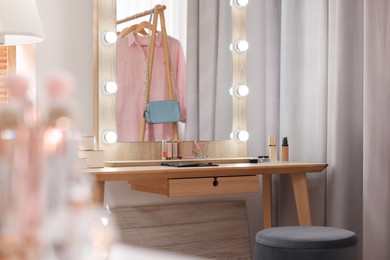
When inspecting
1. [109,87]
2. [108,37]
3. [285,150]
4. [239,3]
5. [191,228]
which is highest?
[239,3]

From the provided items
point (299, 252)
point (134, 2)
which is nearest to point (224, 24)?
point (134, 2)

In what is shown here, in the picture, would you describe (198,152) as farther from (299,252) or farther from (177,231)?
(299,252)

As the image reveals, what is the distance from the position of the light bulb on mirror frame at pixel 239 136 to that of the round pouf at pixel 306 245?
93 centimetres

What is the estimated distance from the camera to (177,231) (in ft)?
9.84

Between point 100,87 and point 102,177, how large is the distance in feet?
1.74

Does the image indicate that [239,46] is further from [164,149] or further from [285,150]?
[164,149]

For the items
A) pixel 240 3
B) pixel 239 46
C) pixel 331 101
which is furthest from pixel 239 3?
pixel 331 101

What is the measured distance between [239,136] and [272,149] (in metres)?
0.19

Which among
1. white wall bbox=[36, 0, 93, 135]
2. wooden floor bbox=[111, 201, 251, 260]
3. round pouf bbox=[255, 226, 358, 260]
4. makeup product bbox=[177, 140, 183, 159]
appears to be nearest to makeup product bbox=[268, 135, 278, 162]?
wooden floor bbox=[111, 201, 251, 260]

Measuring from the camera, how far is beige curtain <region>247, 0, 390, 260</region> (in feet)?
8.68

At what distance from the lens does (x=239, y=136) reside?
320 centimetres

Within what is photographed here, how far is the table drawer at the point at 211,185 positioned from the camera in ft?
8.32

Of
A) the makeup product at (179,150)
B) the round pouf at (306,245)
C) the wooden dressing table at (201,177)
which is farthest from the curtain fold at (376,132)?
the makeup product at (179,150)

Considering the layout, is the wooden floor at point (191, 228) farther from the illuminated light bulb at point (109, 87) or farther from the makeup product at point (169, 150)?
the illuminated light bulb at point (109, 87)
